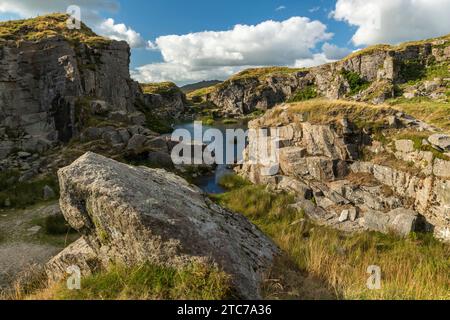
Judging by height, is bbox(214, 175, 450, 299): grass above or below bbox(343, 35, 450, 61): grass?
below

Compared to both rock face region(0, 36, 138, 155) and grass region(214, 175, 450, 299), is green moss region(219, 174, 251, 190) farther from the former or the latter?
rock face region(0, 36, 138, 155)

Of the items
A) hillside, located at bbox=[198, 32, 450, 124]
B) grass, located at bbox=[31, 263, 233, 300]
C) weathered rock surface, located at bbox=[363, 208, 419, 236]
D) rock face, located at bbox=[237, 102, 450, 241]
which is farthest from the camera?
hillside, located at bbox=[198, 32, 450, 124]

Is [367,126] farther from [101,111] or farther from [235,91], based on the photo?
[235,91]

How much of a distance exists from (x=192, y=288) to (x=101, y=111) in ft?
105

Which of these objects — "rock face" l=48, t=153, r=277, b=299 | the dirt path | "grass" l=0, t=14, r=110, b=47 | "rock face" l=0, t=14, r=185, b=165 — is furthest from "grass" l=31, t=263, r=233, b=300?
"grass" l=0, t=14, r=110, b=47

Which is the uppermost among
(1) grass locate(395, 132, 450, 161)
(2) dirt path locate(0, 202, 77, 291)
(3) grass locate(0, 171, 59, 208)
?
(1) grass locate(395, 132, 450, 161)

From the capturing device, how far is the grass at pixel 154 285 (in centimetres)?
414

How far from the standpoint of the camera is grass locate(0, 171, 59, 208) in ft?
58.3

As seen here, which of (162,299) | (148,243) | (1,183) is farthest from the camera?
(1,183)

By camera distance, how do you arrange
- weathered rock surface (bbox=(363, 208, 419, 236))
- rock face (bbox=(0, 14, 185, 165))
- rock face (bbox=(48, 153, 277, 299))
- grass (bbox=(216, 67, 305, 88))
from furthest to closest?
grass (bbox=(216, 67, 305, 88)) < rock face (bbox=(0, 14, 185, 165)) < weathered rock surface (bbox=(363, 208, 419, 236)) < rock face (bbox=(48, 153, 277, 299))

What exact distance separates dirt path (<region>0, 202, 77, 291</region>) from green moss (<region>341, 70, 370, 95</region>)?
84044 millimetres

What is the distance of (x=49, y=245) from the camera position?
12102 millimetres

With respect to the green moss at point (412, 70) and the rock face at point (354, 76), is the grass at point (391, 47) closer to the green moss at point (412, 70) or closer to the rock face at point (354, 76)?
the rock face at point (354, 76)
